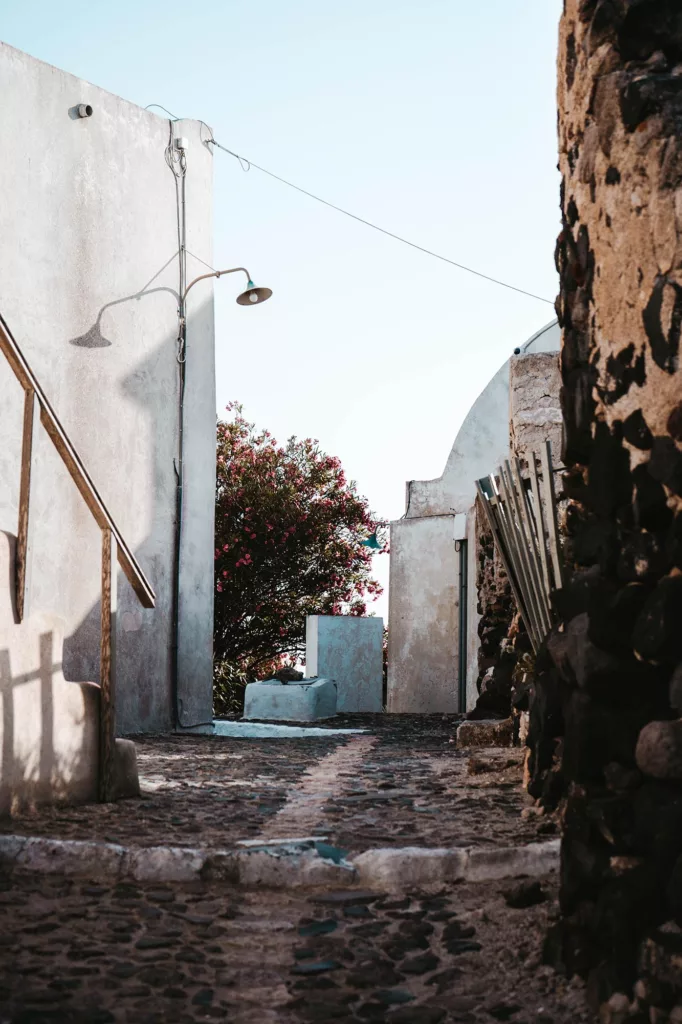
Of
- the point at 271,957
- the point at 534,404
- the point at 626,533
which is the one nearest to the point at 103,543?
the point at 271,957

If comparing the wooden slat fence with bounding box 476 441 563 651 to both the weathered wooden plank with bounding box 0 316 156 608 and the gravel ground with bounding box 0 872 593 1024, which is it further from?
the weathered wooden plank with bounding box 0 316 156 608

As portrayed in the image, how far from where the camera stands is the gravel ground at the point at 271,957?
2.03 m

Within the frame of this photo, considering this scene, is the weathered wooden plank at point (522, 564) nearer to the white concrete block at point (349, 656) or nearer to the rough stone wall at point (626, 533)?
the rough stone wall at point (626, 533)

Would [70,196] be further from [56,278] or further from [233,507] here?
[233,507]

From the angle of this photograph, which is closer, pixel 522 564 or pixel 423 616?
pixel 522 564

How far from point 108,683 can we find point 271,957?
6.57ft

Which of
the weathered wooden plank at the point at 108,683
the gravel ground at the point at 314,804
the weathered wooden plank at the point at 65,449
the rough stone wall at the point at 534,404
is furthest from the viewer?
the rough stone wall at the point at 534,404

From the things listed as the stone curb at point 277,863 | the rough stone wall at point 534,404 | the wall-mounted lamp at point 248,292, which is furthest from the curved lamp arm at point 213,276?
the stone curb at point 277,863

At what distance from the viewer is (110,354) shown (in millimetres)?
8383

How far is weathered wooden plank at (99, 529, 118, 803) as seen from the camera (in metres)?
4.11

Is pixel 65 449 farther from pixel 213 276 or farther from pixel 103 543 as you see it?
pixel 213 276

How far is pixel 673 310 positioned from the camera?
74.4 inches

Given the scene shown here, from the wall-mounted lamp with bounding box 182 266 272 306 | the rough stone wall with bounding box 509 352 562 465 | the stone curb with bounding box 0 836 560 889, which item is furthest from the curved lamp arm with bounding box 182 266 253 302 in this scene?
the stone curb with bounding box 0 836 560 889

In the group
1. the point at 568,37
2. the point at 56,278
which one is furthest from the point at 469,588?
the point at 568,37
